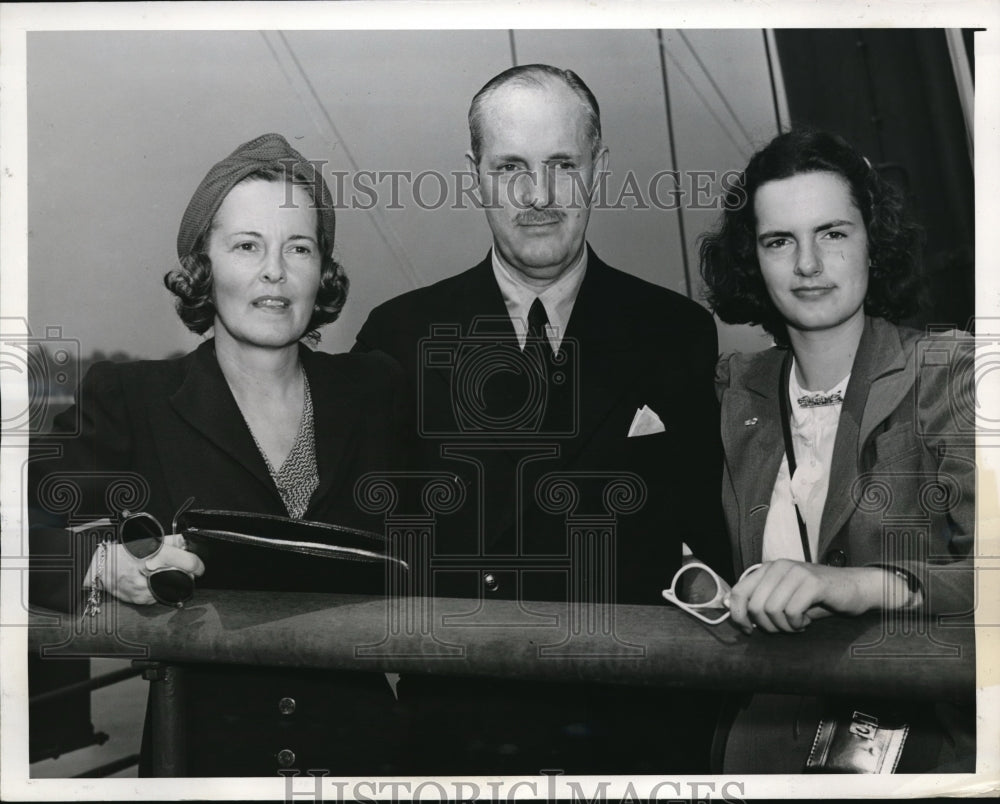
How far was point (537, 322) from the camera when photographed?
2.85m

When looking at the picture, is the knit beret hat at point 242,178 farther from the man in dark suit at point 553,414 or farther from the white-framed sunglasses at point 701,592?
the white-framed sunglasses at point 701,592

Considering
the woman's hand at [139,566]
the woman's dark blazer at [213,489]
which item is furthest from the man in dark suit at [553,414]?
the woman's hand at [139,566]

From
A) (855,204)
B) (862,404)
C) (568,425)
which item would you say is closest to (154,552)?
(568,425)

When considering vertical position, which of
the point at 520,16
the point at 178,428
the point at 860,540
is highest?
the point at 520,16

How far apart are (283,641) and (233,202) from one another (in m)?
1.05

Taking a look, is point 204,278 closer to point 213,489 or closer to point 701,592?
point 213,489

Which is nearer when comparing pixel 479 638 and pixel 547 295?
pixel 479 638

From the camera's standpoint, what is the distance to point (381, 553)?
9.15 ft

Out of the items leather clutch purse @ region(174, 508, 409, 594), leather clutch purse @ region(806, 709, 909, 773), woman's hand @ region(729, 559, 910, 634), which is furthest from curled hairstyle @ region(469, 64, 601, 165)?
leather clutch purse @ region(806, 709, 909, 773)

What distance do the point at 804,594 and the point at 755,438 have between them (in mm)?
405

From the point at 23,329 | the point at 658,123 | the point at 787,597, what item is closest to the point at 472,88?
the point at 658,123

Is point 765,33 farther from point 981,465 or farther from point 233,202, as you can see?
point 233,202

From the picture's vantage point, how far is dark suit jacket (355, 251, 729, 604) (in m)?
2.78

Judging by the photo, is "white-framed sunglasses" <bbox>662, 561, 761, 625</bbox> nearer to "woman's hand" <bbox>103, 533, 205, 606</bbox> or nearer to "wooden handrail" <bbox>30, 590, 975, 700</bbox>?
"wooden handrail" <bbox>30, 590, 975, 700</bbox>
